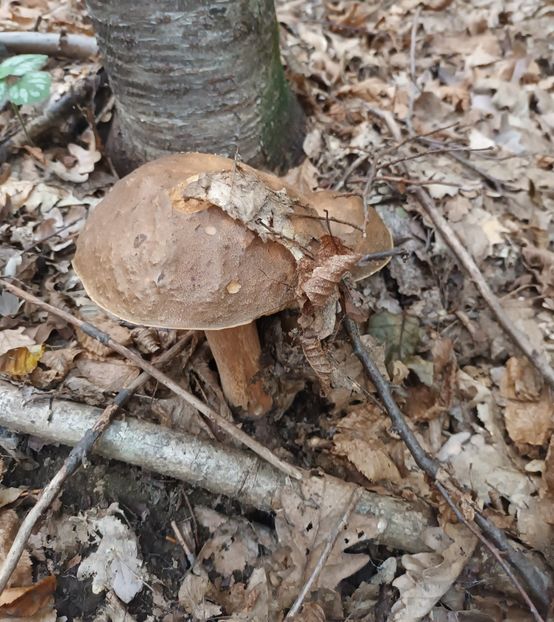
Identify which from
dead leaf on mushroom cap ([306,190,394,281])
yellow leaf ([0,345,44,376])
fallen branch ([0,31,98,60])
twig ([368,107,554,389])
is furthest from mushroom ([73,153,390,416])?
fallen branch ([0,31,98,60])

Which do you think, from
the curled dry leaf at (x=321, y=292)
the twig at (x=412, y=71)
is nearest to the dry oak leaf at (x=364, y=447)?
the curled dry leaf at (x=321, y=292)

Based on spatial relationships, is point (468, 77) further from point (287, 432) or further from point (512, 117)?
point (287, 432)

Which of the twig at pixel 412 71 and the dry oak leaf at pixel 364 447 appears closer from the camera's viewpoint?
the dry oak leaf at pixel 364 447

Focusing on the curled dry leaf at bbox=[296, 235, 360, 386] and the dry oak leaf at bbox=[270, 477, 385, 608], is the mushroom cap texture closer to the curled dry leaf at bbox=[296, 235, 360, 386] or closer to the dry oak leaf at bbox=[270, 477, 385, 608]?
the curled dry leaf at bbox=[296, 235, 360, 386]

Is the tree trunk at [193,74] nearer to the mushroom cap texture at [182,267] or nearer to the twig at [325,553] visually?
the mushroom cap texture at [182,267]

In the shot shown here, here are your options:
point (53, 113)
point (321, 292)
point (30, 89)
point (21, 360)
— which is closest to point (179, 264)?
point (321, 292)
